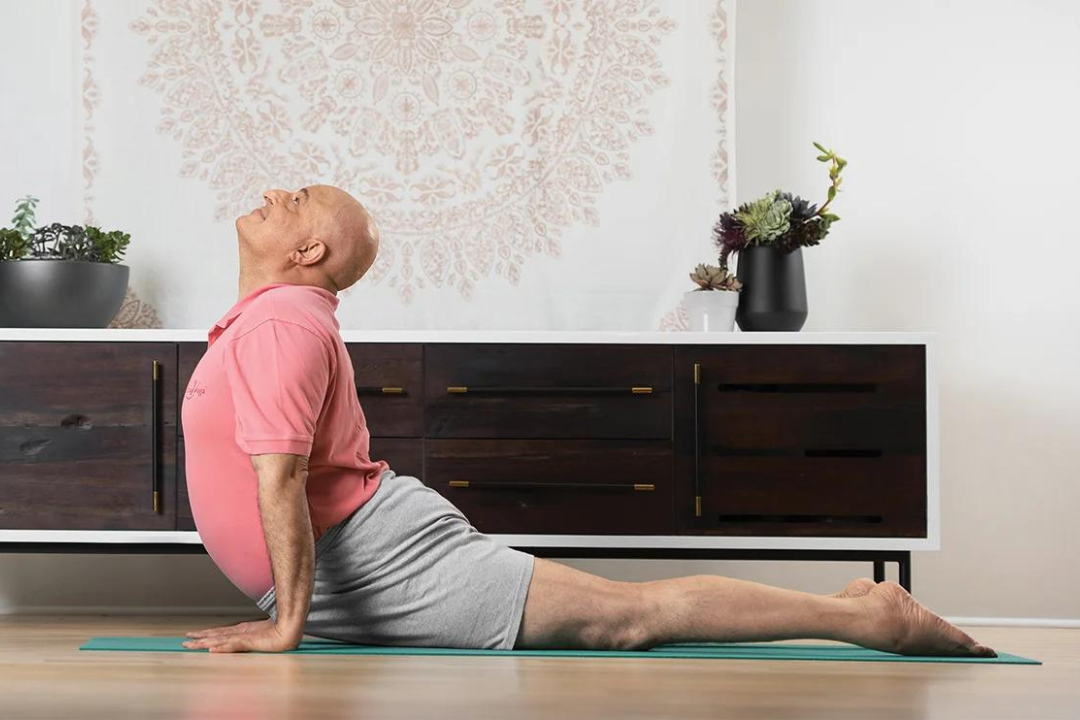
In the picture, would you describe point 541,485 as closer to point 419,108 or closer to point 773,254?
point 773,254

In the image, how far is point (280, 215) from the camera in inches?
86.1

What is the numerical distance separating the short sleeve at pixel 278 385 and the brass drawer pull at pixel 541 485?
888 mm

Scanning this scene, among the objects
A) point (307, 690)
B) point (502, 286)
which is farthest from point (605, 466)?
point (307, 690)

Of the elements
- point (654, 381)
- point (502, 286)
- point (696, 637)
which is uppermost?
point (502, 286)

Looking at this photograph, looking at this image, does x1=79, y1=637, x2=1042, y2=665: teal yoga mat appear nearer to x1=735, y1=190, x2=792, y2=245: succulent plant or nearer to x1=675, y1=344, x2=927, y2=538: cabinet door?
x1=675, y1=344, x2=927, y2=538: cabinet door

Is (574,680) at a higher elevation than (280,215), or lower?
lower

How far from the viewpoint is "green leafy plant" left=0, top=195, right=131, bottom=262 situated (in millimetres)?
3033

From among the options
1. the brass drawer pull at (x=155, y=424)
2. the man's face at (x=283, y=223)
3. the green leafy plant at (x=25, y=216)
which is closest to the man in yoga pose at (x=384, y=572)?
the man's face at (x=283, y=223)

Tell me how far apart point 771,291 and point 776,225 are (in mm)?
173

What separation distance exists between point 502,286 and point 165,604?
1.36 metres

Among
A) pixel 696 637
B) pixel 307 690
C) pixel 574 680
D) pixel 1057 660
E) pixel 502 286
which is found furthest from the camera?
pixel 502 286

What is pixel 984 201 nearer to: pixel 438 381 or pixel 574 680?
pixel 438 381

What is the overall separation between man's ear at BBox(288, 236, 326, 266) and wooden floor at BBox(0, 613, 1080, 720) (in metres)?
0.70

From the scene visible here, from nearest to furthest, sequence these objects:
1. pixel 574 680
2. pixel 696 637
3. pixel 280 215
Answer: pixel 574 680 < pixel 696 637 < pixel 280 215
